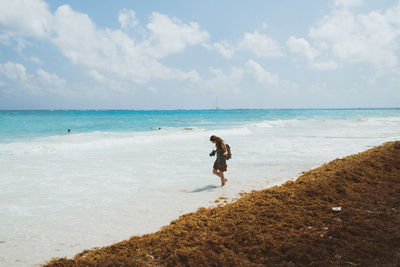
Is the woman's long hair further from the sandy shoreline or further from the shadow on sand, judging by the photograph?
the sandy shoreline

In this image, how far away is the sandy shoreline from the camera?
3688 millimetres

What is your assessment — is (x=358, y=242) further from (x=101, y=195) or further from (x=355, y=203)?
(x=101, y=195)

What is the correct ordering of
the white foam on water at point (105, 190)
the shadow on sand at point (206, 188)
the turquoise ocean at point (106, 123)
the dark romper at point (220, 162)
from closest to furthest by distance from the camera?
the white foam on water at point (105, 190) → the shadow on sand at point (206, 188) → the dark romper at point (220, 162) → the turquoise ocean at point (106, 123)

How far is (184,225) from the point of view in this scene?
16.0 ft

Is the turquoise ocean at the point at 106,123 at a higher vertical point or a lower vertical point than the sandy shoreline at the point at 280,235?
higher

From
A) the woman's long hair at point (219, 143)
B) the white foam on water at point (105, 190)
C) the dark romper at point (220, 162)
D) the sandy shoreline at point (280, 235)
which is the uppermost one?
the woman's long hair at point (219, 143)

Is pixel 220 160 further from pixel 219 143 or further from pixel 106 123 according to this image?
pixel 106 123

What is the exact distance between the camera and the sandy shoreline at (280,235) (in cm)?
369

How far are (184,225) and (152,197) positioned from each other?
2353mm

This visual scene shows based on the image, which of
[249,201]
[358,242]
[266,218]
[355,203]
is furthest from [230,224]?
[355,203]

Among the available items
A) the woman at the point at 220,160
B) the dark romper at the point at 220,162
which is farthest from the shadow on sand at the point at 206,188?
the dark romper at the point at 220,162

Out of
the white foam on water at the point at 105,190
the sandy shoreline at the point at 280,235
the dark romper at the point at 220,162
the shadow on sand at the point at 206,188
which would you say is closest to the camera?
the sandy shoreline at the point at 280,235

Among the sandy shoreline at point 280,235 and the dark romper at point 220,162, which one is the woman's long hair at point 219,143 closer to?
the dark romper at point 220,162

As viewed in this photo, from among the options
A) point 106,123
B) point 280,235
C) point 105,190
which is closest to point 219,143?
point 105,190
